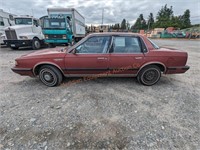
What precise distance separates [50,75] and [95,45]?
1.58m

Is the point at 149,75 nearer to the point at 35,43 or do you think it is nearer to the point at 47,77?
the point at 47,77

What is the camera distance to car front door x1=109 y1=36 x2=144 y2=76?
10.9 feet

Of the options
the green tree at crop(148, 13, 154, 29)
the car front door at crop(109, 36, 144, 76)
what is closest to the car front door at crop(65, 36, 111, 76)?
the car front door at crop(109, 36, 144, 76)

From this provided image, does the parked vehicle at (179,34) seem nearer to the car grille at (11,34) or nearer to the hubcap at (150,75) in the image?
the hubcap at (150,75)

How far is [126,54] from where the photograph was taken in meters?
3.33

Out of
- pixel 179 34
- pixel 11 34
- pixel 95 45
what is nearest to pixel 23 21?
pixel 11 34

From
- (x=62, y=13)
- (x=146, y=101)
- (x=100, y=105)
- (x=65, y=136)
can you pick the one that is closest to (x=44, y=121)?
(x=65, y=136)

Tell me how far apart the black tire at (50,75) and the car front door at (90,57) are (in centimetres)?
29

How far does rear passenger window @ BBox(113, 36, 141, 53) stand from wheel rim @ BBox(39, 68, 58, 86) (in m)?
1.93

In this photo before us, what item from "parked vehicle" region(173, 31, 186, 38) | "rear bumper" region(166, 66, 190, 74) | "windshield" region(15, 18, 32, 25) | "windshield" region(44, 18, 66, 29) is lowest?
"rear bumper" region(166, 66, 190, 74)

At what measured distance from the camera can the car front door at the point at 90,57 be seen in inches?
130

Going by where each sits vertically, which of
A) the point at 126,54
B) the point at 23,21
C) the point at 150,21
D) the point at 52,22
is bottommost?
the point at 126,54

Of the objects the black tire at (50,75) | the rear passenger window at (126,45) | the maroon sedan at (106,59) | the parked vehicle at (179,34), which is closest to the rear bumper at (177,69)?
the maroon sedan at (106,59)

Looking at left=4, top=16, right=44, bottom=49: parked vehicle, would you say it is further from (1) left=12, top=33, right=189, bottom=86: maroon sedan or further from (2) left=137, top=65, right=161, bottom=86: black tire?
(2) left=137, top=65, right=161, bottom=86: black tire
